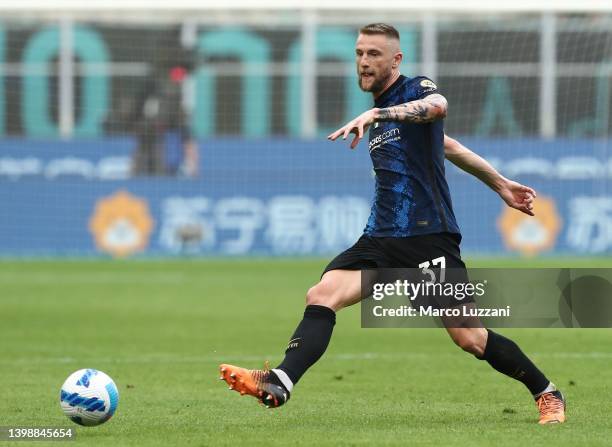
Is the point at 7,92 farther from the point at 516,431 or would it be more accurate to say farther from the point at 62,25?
the point at 516,431

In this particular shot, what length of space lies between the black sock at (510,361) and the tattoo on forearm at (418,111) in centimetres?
142

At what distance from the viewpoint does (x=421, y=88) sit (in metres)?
8.17

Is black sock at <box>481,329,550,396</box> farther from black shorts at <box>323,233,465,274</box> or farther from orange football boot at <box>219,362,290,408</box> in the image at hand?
orange football boot at <box>219,362,290,408</box>

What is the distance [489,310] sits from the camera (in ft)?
33.9

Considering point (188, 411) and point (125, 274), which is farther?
point (125, 274)

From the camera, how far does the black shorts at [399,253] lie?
26.9 feet

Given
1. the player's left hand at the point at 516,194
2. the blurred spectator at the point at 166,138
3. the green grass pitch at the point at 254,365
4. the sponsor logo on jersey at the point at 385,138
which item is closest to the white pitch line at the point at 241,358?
the green grass pitch at the point at 254,365

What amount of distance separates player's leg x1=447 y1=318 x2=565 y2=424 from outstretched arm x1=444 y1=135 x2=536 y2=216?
3.15 ft

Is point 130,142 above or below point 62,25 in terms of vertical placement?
below

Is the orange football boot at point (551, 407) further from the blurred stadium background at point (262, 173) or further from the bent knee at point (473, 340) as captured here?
the blurred stadium background at point (262, 173)

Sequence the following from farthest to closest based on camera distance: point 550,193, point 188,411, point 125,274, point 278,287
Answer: point 550,193
point 125,274
point 278,287
point 188,411

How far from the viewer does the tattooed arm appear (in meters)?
7.72

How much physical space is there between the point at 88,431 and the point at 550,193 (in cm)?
1918

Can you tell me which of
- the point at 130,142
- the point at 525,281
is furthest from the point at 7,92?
the point at 525,281
